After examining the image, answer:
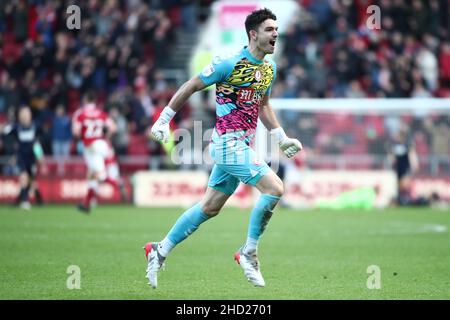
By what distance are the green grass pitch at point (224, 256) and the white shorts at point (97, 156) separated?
1.03 m

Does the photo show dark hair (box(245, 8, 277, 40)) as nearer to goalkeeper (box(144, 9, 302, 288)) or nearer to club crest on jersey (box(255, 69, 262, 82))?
goalkeeper (box(144, 9, 302, 288))

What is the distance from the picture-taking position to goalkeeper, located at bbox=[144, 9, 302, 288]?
1009 cm

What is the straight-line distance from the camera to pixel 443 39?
98.1 feet

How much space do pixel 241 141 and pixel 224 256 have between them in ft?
12.3

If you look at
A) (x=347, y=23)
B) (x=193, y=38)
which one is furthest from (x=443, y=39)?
(x=193, y=38)

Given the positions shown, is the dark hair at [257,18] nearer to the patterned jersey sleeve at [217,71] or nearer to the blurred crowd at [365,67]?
the patterned jersey sleeve at [217,71]

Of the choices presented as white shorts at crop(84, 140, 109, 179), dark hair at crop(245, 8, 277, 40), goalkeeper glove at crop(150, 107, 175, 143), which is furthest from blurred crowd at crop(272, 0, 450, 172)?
goalkeeper glove at crop(150, 107, 175, 143)

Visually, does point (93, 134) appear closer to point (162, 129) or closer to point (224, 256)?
point (224, 256)

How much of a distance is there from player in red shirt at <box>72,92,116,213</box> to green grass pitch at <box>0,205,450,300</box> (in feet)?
3.17

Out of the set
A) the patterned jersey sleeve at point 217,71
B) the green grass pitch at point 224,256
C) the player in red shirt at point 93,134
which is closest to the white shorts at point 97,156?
the player in red shirt at point 93,134

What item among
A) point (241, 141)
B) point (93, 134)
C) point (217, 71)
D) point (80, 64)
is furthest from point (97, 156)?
point (217, 71)

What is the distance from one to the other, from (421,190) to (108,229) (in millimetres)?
11126

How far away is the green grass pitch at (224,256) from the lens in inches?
396

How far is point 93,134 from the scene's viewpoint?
22953 millimetres
